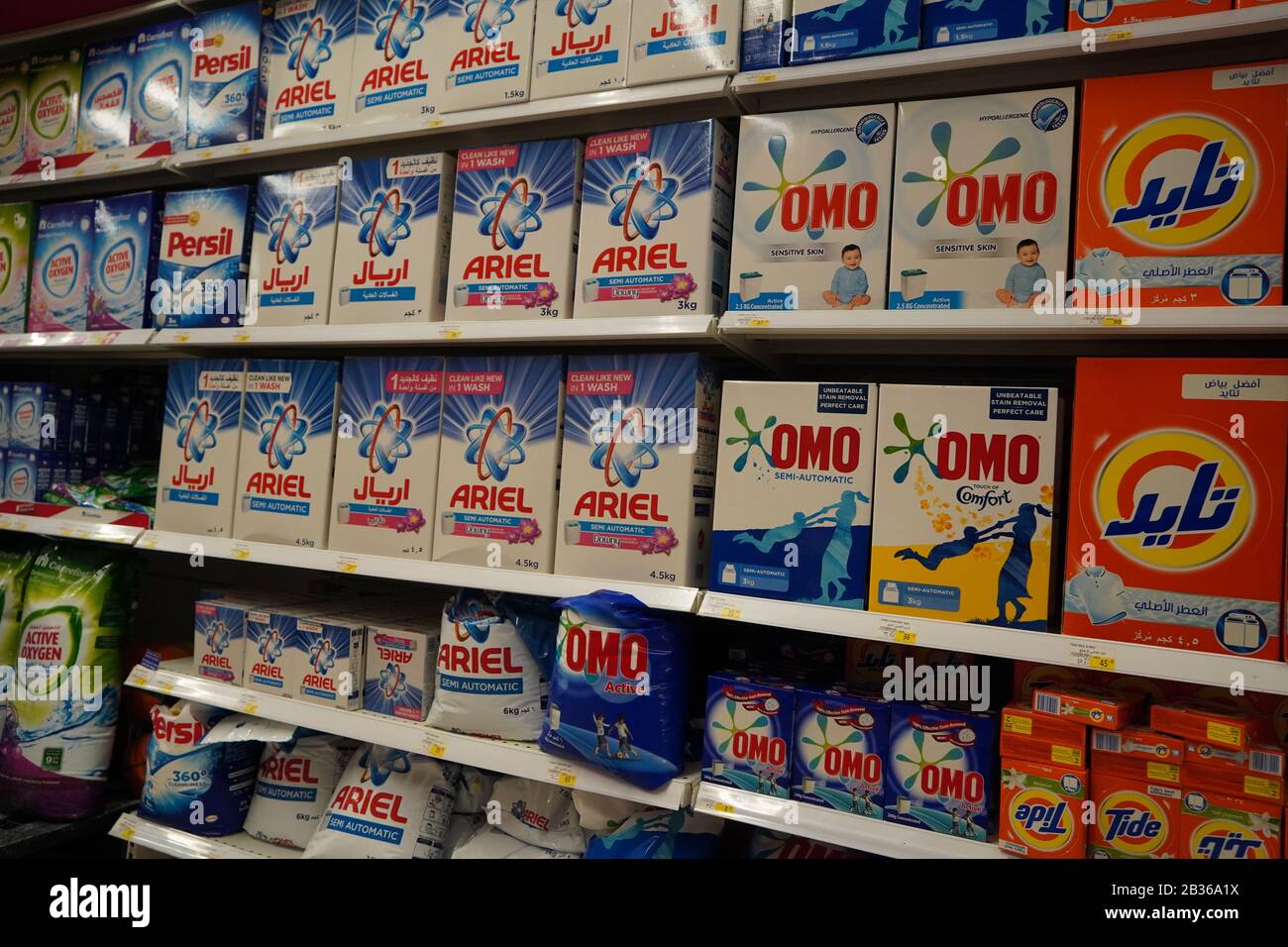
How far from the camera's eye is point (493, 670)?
199 centimetres

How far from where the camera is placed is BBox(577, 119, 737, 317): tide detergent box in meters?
1.82

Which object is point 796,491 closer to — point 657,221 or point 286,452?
point 657,221

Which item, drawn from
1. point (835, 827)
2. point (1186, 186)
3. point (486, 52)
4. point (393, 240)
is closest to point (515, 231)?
point (393, 240)

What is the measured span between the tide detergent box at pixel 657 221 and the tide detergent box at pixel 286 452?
2.75 feet

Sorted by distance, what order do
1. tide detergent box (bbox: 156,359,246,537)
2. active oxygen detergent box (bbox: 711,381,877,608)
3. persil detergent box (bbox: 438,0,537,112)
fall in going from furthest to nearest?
tide detergent box (bbox: 156,359,246,537) < persil detergent box (bbox: 438,0,537,112) < active oxygen detergent box (bbox: 711,381,877,608)

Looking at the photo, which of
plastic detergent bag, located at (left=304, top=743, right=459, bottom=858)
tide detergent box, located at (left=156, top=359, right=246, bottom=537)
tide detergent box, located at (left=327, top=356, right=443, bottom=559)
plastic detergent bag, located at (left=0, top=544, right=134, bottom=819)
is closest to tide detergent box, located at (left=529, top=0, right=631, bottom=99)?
tide detergent box, located at (left=327, top=356, right=443, bottom=559)

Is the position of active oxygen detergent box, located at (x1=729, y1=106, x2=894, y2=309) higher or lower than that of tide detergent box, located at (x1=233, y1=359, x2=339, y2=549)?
higher

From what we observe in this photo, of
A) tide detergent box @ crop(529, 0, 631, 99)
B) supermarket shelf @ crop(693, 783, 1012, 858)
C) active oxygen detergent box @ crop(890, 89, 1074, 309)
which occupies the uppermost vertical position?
tide detergent box @ crop(529, 0, 631, 99)

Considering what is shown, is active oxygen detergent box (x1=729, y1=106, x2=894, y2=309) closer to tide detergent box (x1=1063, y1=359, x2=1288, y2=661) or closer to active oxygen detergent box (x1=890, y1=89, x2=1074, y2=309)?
active oxygen detergent box (x1=890, y1=89, x2=1074, y2=309)

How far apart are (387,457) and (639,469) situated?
0.73 metres

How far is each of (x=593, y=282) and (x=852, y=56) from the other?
2.37 ft

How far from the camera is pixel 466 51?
2119mm

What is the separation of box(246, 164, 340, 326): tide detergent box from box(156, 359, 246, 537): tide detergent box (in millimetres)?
218
